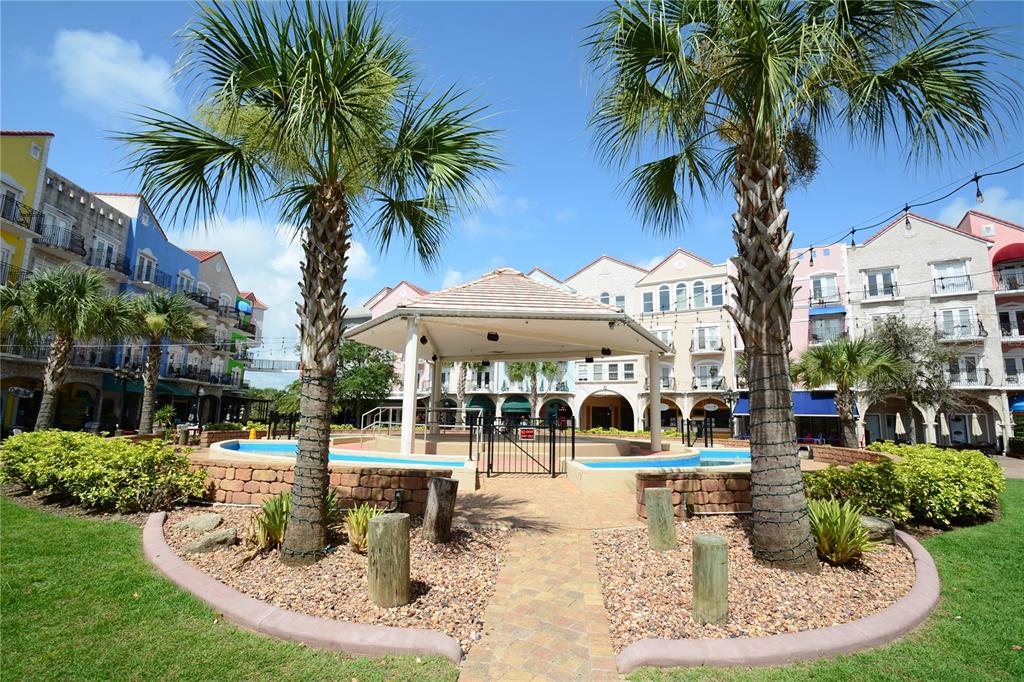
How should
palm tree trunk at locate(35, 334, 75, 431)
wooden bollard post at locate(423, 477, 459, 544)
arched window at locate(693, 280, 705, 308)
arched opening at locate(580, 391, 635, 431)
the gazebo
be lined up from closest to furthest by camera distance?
wooden bollard post at locate(423, 477, 459, 544) < the gazebo < palm tree trunk at locate(35, 334, 75, 431) < arched window at locate(693, 280, 705, 308) < arched opening at locate(580, 391, 635, 431)

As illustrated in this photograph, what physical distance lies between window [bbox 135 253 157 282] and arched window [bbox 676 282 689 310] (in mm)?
37093

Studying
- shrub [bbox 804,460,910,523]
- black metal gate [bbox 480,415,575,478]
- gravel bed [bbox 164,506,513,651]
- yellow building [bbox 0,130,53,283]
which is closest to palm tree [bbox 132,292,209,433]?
yellow building [bbox 0,130,53,283]

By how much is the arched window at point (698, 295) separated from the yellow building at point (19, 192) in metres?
39.3

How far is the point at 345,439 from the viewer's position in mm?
17469

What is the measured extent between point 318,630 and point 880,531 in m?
6.50

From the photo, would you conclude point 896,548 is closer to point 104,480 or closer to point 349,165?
point 349,165

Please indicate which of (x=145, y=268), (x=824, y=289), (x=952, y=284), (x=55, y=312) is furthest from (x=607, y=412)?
(x=55, y=312)

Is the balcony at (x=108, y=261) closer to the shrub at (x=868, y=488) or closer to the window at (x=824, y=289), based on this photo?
the shrub at (x=868, y=488)

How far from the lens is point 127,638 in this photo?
151 inches

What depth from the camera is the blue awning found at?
30172 millimetres

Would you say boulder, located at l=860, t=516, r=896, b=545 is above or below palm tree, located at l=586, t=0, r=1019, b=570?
below

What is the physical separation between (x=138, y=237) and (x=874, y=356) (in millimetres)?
38940

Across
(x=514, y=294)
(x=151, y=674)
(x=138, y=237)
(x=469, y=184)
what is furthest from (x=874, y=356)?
(x=138, y=237)

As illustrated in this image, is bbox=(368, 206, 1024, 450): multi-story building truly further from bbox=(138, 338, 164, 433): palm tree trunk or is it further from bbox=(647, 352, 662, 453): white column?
bbox=(138, 338, 164, 433): palm tree trunk
